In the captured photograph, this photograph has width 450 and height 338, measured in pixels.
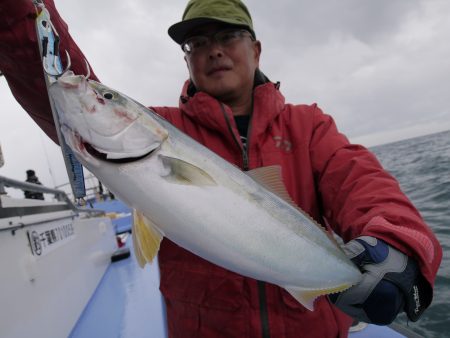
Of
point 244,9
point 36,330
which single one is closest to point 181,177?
point 244,9

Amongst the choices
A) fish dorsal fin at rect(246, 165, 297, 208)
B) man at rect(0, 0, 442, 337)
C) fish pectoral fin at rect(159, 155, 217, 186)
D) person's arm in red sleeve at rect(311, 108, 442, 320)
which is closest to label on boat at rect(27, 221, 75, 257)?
man at rect(0, 0, 442, 337)

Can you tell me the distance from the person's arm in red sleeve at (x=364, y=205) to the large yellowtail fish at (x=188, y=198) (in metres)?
0.22

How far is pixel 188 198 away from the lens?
5.04 ft

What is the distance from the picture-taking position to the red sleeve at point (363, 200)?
167 cm

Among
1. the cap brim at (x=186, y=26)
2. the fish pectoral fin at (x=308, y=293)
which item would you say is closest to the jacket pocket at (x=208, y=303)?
the fish pectoral fin at (x=308, y=293)

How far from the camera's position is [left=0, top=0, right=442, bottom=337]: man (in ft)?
5.49

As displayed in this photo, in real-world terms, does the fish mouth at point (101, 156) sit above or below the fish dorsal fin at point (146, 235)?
above

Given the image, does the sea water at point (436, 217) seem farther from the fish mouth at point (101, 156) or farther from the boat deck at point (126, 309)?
the fish mouth at point (101, 156)

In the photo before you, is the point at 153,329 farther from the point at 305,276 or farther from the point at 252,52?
the point at 252,52

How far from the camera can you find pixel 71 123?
4.91 feet

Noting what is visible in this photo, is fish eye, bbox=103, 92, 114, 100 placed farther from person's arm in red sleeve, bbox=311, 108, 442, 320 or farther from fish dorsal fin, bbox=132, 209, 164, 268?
person's arm in red sleeve, bbox=311, 108, 442, 320

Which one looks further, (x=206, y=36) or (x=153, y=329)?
(x=153, y=329)

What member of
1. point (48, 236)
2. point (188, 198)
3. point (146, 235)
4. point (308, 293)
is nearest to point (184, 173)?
point (188, 198)

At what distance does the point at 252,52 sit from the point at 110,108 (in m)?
1.61
